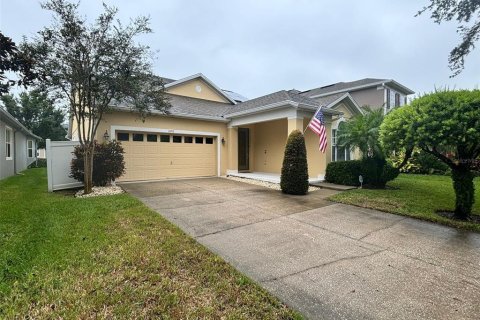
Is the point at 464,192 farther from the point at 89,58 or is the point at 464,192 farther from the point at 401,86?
the point at 401,86

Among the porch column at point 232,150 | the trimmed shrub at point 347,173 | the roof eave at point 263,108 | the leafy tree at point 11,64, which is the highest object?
the roof eave at point 263,108

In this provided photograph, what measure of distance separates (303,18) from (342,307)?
1457 centimetres

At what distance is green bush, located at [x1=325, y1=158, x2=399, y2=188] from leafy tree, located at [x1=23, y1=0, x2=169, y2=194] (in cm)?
897

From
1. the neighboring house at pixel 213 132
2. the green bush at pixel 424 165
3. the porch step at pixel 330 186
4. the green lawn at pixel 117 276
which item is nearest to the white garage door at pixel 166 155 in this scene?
the neighboring house at pixel 213 132

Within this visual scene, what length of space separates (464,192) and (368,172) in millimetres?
4426

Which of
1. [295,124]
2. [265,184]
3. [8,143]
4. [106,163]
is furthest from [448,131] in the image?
[8,143]

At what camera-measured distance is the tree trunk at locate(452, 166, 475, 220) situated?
5.89 metres

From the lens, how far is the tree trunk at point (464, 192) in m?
5.89

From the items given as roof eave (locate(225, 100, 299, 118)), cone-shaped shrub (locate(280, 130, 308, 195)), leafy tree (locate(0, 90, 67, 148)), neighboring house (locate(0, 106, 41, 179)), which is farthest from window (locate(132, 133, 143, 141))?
leafy tree (locate(0, 90, 67, 148))

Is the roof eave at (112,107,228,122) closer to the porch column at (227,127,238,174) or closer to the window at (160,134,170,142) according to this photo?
the porch column at (227,127,238,174)

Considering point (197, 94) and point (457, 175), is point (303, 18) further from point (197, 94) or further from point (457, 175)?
point (457, 175)

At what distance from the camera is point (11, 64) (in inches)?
126

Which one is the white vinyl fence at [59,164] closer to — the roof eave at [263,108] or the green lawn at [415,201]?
the roof eave at [263,108]

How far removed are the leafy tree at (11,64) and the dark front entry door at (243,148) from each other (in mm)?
11619
